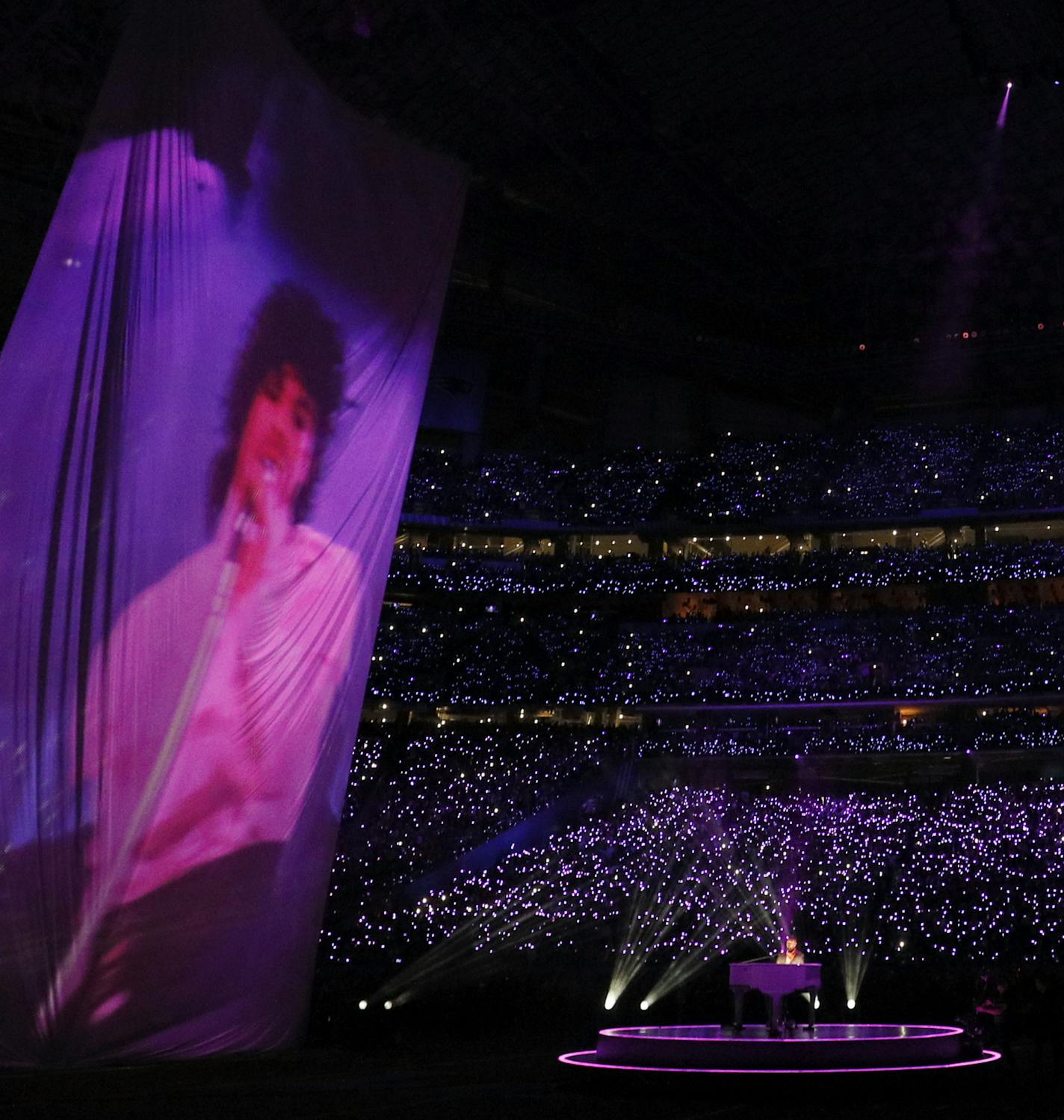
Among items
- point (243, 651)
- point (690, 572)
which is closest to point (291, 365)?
point (243, 651)

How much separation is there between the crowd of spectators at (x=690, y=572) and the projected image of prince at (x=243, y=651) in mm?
23429

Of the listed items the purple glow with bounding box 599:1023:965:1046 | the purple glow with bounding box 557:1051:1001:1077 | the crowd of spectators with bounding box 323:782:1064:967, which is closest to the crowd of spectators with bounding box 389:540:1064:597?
the crowd of spectators with bounding box 323:782:1064:967

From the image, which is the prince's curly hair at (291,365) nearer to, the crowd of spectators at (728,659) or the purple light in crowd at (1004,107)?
the purple light in crowd at (1004,107)

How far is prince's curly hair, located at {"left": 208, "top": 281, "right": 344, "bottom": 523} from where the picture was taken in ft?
35.5

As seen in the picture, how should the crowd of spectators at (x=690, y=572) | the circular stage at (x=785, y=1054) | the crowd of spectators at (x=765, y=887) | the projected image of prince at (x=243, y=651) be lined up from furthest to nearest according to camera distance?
1. the crowd of spectators at (x=690, y=572)
2. the crowd of spectators at (x=765, y=887)
3. the circular stage at (x=785, y=1054)
4. the projected image of prince at (x=243, y=651)

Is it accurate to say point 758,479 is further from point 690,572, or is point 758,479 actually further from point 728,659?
point 728,659

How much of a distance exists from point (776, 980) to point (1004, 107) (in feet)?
67.4

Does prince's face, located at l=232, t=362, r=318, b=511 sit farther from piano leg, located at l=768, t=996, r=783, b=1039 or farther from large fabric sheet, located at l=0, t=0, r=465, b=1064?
piano leg, located at l=768, t=996, r=783, b=1039

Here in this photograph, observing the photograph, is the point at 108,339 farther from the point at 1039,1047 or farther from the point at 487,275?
the point at 487,275

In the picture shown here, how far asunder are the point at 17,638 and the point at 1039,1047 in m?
11.3

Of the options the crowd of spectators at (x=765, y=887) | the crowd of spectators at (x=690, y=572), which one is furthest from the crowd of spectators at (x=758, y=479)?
the crowd of spectators at (x=765, y=887)

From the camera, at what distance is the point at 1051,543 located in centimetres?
3441

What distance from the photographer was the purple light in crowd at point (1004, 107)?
25.6 m

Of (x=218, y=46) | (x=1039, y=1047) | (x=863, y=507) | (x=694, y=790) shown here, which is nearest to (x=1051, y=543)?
(x=863, y=507)
